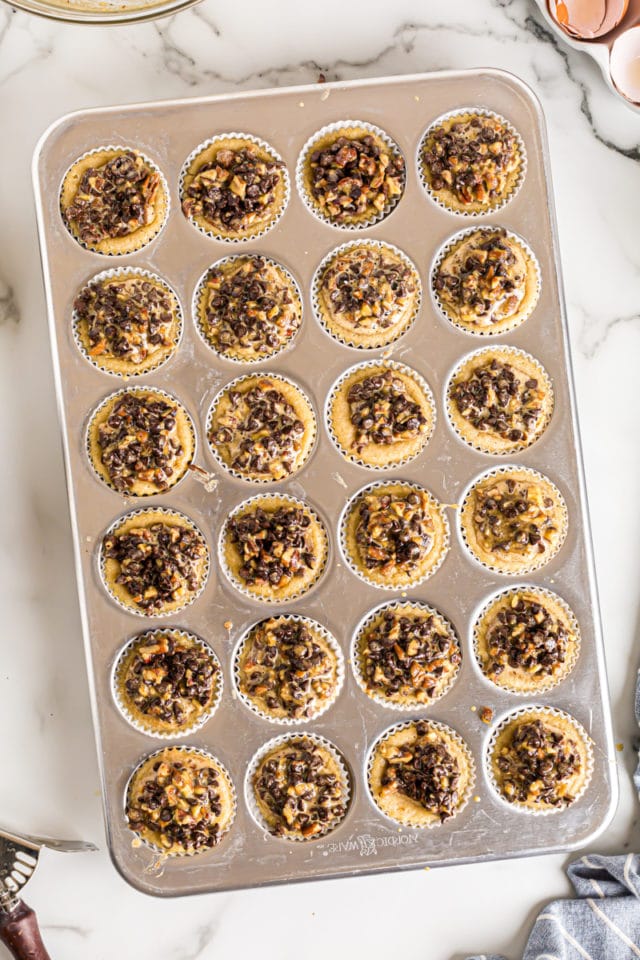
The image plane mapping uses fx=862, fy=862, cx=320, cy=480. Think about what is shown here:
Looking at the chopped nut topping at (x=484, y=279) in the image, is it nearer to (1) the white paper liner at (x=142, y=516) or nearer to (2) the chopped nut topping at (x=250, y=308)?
→ (2) the chopped nut topping at (x=250, y=308)

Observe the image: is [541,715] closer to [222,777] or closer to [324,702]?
[324,702]

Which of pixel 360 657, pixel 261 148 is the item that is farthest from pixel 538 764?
pixel 261 148

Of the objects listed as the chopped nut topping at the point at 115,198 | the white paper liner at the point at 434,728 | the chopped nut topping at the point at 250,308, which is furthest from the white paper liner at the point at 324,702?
the chopped nut topping at the point at 115,198

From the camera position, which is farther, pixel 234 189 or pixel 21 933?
pixel 21 933

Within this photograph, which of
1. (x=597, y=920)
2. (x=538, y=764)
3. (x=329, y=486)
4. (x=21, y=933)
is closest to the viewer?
(x=538, y=764)

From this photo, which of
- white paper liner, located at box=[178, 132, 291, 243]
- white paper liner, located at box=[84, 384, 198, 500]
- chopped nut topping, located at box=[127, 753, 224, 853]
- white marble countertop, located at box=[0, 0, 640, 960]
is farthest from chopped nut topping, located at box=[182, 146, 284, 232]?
chopped nut topping, located at box=[127, 753, 224, 853]

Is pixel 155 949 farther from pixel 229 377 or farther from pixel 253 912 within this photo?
pixel 229 377

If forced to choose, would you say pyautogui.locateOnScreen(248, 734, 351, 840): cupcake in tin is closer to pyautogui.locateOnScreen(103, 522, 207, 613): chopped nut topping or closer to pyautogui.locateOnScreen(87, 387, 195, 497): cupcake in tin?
pyautogui.locateOnScreen(103, 522, 207, 613): chopped nut topping
